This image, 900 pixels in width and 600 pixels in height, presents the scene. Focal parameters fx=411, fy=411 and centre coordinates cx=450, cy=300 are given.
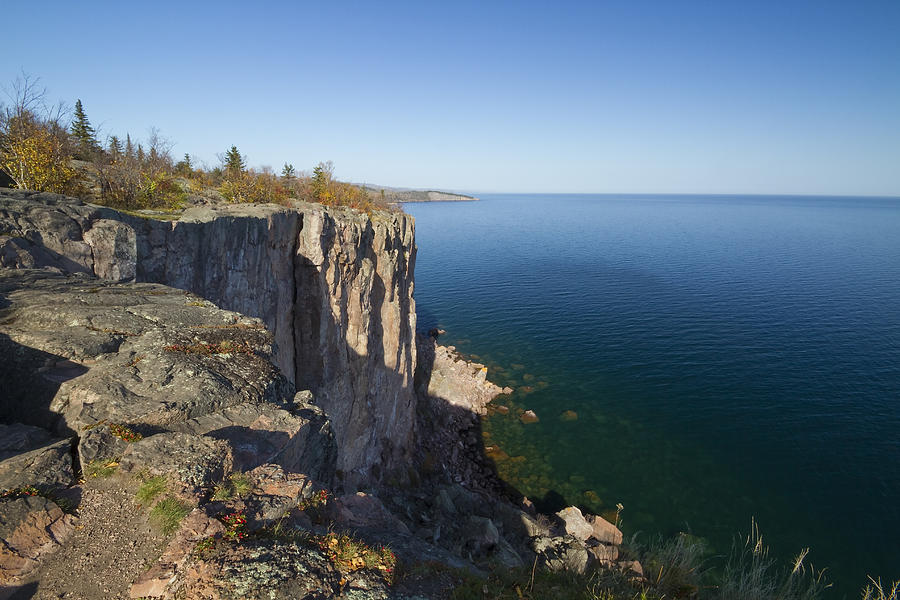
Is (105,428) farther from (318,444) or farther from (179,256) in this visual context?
(179,256)

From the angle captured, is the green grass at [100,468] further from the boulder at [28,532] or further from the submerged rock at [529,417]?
the submerged rock at [529,417]

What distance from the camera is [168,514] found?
6.74 meters

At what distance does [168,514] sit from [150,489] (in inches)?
24.4

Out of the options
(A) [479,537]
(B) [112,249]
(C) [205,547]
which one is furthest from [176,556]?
(A) [479,537]

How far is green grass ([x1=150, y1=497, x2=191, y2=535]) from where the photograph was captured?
21.7 ft

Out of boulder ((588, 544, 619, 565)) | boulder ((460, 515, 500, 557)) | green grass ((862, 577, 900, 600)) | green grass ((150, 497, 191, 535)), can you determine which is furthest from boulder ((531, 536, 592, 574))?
green grass ((150, 497, 191, 535))

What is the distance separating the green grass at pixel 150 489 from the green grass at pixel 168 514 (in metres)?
0.19

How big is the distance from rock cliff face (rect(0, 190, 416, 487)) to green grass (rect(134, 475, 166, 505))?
5.45m

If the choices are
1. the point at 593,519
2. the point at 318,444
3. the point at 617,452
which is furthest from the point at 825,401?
the point at 318,444

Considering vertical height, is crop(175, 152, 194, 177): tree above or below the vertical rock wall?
above

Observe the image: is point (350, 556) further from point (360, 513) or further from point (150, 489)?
point (360, 513)

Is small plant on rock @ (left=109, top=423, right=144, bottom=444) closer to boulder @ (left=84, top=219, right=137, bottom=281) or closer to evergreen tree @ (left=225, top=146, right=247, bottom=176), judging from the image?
boulder @ (left=84, top=219, right=137, bottom=281)

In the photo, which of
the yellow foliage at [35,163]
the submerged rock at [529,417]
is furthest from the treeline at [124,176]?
the submerged rock at [529,417]

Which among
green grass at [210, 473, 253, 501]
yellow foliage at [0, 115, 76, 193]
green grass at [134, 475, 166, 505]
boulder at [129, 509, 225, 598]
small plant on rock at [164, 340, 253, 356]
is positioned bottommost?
boulder at [129, 509, 225, 598]
